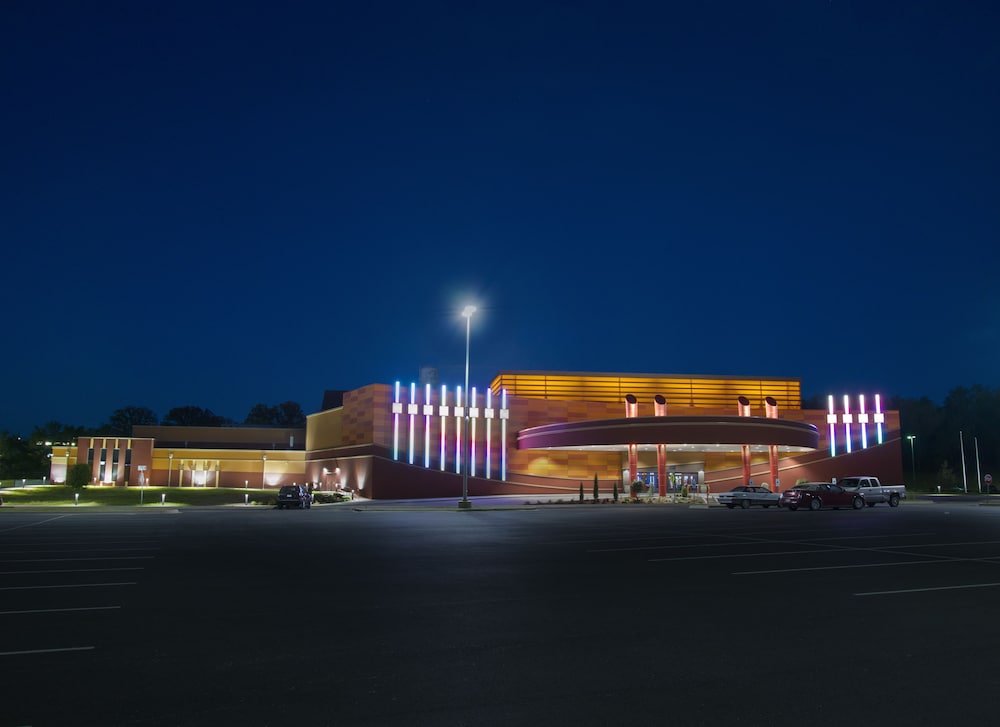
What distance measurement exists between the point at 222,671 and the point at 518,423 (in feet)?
201

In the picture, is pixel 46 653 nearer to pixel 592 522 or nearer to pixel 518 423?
pixel 592 522

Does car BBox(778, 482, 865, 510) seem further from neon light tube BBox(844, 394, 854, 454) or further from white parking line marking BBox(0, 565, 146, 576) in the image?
neon light tube BBox(844, 394, 854, 454)

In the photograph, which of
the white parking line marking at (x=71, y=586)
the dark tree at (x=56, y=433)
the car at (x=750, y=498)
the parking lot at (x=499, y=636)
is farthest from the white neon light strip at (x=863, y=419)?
the dark tree at (x=56, y=433)

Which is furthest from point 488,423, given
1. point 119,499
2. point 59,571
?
point 59,571

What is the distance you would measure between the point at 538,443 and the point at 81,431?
10119cm

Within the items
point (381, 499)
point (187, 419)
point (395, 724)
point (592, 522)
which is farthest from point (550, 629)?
point (187, 419)

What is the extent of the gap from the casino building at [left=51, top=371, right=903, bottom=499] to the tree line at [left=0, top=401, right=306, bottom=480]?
1752 cm

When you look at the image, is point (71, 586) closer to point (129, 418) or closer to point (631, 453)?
point (631, 453)

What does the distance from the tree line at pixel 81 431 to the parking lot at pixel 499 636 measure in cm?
8972

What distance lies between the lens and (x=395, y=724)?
566cm

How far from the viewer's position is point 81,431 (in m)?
132

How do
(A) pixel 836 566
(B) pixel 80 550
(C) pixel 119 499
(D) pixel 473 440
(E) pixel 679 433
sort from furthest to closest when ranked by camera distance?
(D) pixel 473 440 < (E) pixel 679 433 < (C) pixel 119 499 < (B) pixel 80 550 < (A) pixel 836 566

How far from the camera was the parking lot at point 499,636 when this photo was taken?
241 inches

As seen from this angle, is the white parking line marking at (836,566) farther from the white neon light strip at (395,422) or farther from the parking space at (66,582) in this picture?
the white neon light strip at (395,422)
